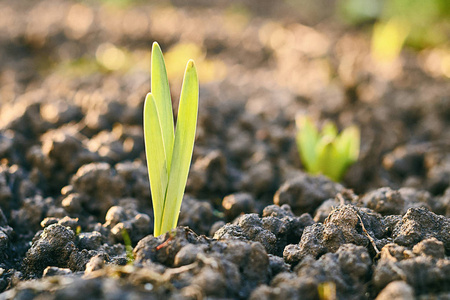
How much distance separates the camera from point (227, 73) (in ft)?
12.9

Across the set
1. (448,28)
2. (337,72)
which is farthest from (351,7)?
(337,72)

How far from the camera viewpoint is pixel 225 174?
234 cm

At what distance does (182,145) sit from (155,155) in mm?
92

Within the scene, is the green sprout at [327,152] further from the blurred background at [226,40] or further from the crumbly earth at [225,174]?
the blurred background at [226,40]

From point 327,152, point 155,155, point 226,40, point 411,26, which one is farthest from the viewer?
point 226,40

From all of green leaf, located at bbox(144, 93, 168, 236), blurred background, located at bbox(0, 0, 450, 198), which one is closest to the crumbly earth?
blurred background, located at bbox(0, 0, 450, 198)

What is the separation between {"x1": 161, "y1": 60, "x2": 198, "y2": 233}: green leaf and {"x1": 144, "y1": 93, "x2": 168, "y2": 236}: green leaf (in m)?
0.02

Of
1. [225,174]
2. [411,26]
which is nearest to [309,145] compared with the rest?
[225,174]

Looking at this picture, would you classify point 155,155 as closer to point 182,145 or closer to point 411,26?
point 182,145

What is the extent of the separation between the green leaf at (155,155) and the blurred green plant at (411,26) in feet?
9.95

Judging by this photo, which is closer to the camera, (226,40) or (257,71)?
(257,71)

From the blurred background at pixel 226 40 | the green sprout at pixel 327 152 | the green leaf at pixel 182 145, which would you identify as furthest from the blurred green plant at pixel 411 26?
the green leaf at pixel 182 145

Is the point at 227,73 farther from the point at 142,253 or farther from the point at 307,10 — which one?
the point at 307,10

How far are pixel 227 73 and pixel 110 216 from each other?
2375mm
